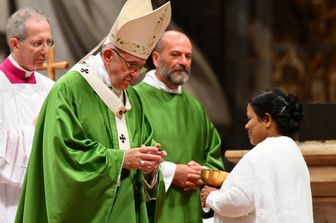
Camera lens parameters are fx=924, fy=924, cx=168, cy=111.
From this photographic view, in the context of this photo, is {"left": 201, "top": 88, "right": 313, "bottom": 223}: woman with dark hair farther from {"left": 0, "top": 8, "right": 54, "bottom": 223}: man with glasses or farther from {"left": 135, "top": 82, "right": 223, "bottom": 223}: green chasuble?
{"left": 0, "top": 8, "right": 54, "bottom": 223}: man with glasses

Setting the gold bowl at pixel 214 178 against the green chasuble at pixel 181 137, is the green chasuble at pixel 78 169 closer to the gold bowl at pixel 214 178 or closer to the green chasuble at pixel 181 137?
the gold bowl at pixel 214 178

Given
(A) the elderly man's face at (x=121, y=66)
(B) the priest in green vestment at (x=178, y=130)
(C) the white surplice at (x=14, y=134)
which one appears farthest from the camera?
(B) the priest in green vestment at (x=178, y=130)

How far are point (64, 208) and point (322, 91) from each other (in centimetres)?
417

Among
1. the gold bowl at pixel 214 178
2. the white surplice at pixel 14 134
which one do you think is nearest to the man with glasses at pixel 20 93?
the white surplice at pixel 14 134

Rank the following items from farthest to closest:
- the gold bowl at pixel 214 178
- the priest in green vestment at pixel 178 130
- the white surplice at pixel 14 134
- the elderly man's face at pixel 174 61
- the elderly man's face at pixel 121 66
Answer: the elderly man's face at pixel 174 61 < the priest in green vestment at pixel 178 130 < the gold bowl at pixel 214 178 < the white surplice at pixel 14 134 < the elderly man's face at pixel 121 66

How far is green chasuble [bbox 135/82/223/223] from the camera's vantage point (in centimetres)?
630

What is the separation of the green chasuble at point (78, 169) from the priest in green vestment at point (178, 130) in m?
1.05

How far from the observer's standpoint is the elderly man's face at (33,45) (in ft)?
19.1

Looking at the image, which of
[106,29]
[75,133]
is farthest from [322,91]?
[75,133]

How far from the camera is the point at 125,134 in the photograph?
16.9 ft

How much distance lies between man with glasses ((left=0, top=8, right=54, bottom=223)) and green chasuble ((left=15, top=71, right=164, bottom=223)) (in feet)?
1.93

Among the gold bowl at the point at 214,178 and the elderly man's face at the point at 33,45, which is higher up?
the elderly man's face at the point at 33,45

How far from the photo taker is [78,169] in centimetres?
487

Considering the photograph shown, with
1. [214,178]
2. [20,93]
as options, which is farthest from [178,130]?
[20,93]
